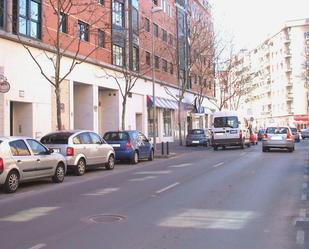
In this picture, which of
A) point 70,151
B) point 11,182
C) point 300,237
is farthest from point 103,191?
point 300,237

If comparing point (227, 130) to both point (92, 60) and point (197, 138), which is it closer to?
point (197, 138)

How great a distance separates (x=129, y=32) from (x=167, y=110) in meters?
13.4

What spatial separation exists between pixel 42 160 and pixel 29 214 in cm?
518

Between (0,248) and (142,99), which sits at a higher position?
(142,99)

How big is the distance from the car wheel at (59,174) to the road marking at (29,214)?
17.3 feet

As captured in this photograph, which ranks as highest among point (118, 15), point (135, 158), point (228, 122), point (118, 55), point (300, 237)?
point (118, 15)

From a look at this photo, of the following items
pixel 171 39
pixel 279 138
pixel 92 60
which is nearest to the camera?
pixel 279 138

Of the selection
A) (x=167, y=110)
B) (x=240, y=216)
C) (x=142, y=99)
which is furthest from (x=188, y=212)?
(x=167, y=110)

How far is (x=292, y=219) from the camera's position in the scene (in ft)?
29.1

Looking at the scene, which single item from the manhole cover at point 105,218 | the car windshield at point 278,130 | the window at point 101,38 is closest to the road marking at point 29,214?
the manhole cover at point 105,218

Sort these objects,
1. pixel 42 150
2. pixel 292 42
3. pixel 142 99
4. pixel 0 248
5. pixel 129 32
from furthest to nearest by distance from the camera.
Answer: pixel 292 42 → pixel 142 99 → pixel 129 32 → pixel 42 150 → pixel 0 248

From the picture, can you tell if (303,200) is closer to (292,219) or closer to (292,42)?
(292,219)

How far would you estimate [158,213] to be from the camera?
9586 mm

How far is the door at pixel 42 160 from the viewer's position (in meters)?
14.6
